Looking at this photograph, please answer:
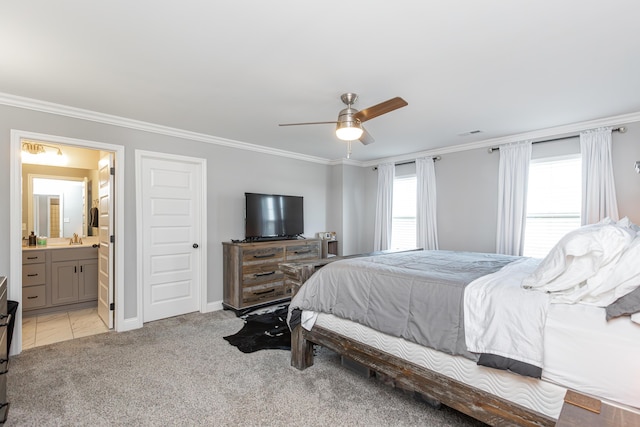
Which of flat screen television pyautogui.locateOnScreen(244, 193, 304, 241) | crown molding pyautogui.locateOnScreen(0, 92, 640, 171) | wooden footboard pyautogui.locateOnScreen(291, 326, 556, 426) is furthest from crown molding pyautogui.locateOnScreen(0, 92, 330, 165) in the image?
wooden footboard pyautogui.locateOnScreen(291, 326, 556, 426)

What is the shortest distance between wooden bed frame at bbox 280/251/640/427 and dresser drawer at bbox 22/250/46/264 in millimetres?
3633

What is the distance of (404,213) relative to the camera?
18.2 feet

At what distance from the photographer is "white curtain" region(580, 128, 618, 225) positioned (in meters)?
3.45

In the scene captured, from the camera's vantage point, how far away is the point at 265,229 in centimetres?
465

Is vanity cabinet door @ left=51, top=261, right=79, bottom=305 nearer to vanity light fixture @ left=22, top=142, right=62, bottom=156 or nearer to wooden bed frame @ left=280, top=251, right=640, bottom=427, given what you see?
vanity light fixture @ left=22, top=142, right=62, bottom=156

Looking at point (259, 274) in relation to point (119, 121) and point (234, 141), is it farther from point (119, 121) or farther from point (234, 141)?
point (119, 121)

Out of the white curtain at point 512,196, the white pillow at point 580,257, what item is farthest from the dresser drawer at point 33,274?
the white curtain at point 512,196

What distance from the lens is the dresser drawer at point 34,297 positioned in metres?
4.04

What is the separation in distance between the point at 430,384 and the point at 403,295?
537mm

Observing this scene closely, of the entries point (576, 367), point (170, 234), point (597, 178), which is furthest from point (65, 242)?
point (597, 178)

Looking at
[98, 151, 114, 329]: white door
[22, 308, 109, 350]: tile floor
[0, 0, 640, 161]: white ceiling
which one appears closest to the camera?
[0, 0, 640, 161]: white ceiling

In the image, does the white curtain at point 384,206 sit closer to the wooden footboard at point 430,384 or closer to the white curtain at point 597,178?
the white curtain at point 597,178

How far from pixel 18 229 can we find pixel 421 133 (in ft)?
15.1

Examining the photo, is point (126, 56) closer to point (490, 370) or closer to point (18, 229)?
point (18, 229)
